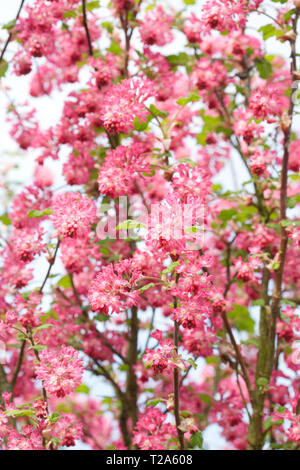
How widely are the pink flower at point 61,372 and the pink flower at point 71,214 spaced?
74cm

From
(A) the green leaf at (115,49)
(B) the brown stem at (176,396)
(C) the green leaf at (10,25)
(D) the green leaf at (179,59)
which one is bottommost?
(B) the brown stem at (176,396)

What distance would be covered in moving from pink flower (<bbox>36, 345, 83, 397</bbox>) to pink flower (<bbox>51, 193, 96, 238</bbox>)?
2.43ft

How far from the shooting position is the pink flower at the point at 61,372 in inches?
126

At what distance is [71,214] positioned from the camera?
11.8ft

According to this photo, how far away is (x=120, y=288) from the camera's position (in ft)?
10.3

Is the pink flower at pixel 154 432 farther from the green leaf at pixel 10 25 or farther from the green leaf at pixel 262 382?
the green leaf at pixel 10 25

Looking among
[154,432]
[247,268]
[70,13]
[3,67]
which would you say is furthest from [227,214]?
[3,67]

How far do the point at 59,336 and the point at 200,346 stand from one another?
47.8 inches

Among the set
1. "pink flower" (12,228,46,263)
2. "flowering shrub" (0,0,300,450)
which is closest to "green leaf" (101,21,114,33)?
"flowering shrub" (0,0,300,450)

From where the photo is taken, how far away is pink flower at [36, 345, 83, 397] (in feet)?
10.5

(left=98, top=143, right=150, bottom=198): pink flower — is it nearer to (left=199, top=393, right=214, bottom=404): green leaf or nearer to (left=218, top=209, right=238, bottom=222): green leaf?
(left=218, top=209, right=238, bottom=222): green leaf

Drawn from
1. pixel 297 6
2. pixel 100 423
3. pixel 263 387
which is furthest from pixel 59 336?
pixel 297 6

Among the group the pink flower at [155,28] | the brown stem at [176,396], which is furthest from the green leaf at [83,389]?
the pink flower at [155,28]
